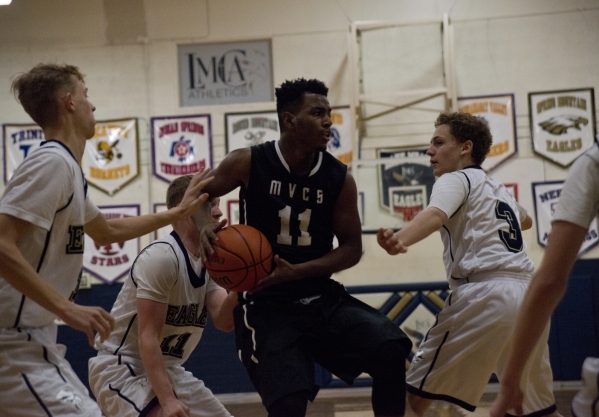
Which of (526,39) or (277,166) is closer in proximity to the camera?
(277,166)

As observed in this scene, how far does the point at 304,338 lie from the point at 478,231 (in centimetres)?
136

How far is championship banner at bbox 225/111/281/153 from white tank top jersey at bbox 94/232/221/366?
4.57 meters

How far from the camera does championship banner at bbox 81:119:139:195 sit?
8898 mm

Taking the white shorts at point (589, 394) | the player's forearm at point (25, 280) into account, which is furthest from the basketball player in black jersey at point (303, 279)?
the white shorts at point (589, 394)

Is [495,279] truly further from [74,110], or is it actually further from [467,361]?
[74,110]

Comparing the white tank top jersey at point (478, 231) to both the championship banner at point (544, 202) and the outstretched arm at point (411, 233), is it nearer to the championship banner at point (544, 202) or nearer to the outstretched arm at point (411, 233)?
the outstretched arm at point (411, 233)

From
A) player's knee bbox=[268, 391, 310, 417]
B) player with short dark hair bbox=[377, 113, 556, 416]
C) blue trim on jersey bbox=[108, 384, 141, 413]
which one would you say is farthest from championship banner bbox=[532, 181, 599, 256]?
blue trim on jersey bbox=[108, 384, 141, 413]

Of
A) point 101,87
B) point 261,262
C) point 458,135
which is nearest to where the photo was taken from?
point 261,262

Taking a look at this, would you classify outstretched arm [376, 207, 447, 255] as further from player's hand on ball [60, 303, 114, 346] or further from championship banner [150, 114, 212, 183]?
championship banner [150, 114, 212, 183]

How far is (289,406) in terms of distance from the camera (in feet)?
10.8

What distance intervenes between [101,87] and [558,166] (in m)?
5.88

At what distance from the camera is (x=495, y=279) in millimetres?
4176

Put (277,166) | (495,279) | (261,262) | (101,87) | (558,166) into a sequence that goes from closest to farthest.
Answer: (261,262) → (277,166) → (495,279) → (558,166) → (101,87)

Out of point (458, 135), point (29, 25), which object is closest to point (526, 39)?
point (458, 135)
